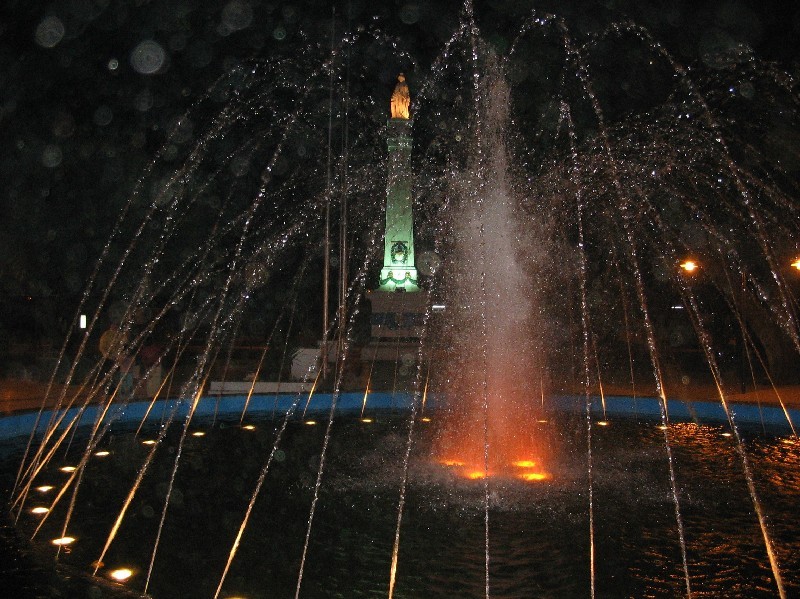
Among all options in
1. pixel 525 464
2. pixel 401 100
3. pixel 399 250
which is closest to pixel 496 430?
pixel 525 464

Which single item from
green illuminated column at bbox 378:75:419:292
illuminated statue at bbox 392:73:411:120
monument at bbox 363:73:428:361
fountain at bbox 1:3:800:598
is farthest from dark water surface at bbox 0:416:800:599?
illuminated statue at bbox 392:73:411:120

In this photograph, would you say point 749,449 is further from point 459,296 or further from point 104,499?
point 104,499

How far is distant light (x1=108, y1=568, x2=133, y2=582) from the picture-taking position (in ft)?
15.6

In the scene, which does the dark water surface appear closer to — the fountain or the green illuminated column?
the fountain

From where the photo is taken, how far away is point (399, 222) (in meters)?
28.0

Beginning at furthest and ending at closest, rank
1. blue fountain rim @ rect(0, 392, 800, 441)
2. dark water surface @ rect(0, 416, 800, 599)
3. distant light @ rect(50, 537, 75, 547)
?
blue fountain rim @ rect(0, 392, 800, 441)
distant light @ rect(50, 537, 75, 547)
dark water surface @ rect(0, 416, 800, 599)

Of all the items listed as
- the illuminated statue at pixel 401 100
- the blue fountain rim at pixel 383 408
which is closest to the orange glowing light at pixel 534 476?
the blue fountain rim at pixel 383 408

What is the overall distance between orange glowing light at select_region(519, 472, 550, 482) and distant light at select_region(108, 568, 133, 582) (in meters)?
3.87

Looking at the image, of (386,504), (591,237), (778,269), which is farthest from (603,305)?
(386,504)

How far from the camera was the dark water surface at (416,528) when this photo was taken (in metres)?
4.75

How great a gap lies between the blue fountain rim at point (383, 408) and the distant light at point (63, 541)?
5.73 m

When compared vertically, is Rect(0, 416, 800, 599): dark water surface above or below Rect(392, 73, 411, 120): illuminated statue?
below

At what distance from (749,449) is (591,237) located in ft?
52.3

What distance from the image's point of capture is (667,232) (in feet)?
68.8
